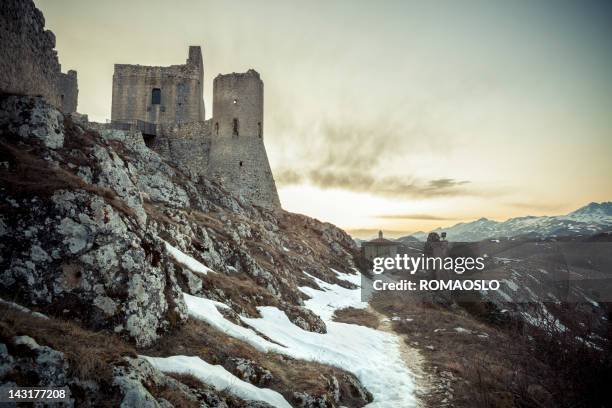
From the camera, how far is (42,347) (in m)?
5.04

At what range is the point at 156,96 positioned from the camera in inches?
1800

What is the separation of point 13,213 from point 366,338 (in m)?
15.2

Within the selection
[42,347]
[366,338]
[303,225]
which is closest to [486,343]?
[366,338]

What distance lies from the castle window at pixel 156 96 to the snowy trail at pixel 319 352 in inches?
1585

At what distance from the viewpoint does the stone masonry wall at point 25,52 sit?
38.8ft

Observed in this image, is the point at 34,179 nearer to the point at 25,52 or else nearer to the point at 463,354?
the point at 25,52

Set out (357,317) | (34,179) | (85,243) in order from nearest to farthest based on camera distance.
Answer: (85,243), (34,179), (357,317)

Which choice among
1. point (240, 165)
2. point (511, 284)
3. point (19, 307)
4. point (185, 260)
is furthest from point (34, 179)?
point (511, 284)

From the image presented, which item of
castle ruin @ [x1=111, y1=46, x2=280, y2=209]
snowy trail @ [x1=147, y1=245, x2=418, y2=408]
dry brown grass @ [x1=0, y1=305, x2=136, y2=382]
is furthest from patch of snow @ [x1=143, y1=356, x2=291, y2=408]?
castle ruin @ [x1=111, y1=46, x2=280, y2=209]

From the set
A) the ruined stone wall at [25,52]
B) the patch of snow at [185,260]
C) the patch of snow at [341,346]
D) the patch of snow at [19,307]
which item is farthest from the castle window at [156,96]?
the patch of snow at [19,307]

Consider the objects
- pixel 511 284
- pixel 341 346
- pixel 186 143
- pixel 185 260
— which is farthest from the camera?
pixel 186 143

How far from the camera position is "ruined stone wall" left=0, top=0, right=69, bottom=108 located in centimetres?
1183

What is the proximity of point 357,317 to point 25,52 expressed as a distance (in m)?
22.0

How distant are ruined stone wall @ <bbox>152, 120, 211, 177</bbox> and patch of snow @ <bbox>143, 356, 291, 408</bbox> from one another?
3479cm
